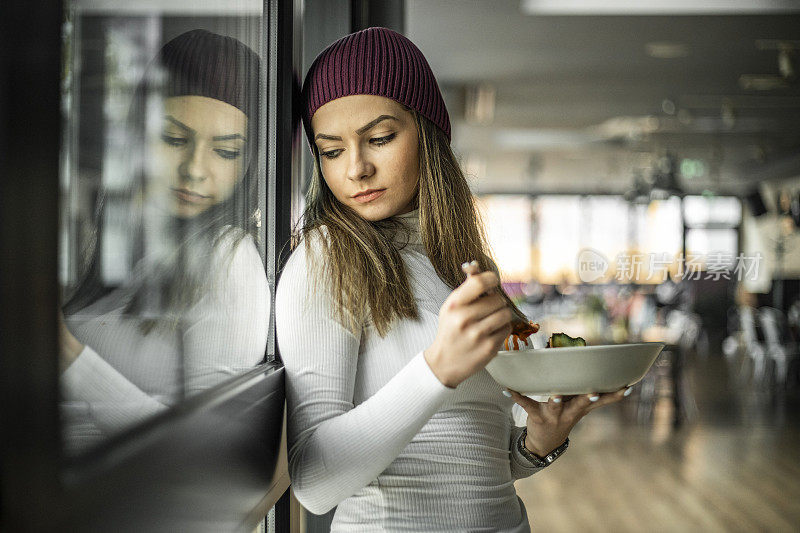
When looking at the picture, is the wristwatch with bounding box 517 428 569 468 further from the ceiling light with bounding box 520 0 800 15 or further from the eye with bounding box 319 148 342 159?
the ceiling light with bounding box 520 0 800 15

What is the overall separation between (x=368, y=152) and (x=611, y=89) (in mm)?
5563

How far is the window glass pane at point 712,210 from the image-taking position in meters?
9.16

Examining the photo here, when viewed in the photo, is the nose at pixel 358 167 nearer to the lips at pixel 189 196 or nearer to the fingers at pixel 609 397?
the lips at pixel 189 196

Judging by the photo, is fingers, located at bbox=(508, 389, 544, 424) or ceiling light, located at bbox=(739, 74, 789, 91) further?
ceiling light, located at bbox=(739, 74, 789, 91)

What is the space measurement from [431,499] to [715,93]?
20.0ft

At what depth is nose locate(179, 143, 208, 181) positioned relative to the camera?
2.13 ft

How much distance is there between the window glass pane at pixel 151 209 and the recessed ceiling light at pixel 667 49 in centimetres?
460

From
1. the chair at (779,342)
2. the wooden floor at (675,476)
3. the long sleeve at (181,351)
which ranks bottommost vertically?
the wooden floor at (675,476)

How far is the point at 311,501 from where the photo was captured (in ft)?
2.69

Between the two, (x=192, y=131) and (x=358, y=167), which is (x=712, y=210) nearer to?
(x=358, y=167)

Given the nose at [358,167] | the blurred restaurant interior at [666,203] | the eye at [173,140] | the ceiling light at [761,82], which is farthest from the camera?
the ceiling light at [761,82]

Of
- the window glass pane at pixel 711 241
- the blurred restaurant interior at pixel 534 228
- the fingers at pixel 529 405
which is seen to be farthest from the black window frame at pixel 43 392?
the window glass pane at pixel 711 241

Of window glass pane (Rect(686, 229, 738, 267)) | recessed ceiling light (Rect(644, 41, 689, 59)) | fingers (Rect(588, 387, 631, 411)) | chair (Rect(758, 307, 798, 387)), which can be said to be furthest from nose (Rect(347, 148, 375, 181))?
window glass pane (Rect(686, 229, 738, 267))

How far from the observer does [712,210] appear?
32.2 feet
